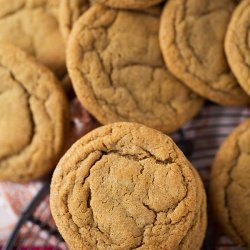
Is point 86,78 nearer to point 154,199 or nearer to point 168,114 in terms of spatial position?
point 168,114

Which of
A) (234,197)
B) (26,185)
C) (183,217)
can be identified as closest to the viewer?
(183,217)

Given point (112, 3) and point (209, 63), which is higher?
point (112, 3)

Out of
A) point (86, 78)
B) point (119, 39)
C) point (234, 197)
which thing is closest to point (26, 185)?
point (86, 78)

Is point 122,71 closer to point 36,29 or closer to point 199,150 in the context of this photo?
point 36,29

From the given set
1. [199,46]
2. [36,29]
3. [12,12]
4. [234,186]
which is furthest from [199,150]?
[12,12]

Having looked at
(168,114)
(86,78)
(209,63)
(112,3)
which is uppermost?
(112,3)

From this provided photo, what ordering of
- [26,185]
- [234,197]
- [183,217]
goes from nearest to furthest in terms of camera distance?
[183,217] → [234,197] → [26,185]
